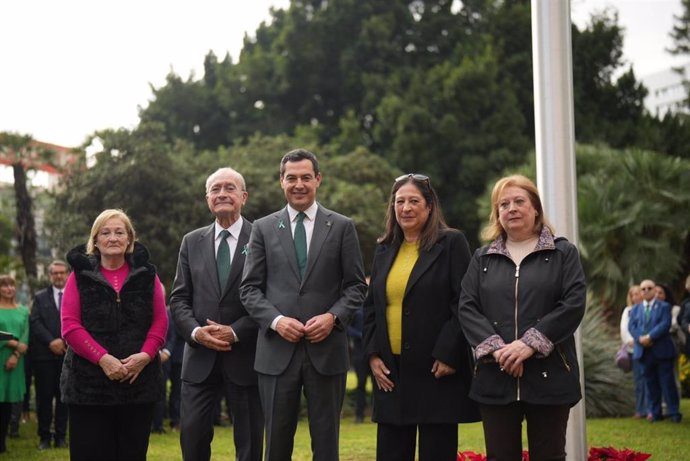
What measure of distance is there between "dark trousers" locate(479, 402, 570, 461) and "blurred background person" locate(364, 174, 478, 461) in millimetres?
362

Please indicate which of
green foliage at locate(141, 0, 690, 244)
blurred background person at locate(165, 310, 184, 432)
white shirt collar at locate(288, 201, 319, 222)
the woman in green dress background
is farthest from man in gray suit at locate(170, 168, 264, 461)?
green foliage at locate(141, 0, 690, 244)

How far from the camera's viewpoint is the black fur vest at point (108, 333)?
6.09 meters

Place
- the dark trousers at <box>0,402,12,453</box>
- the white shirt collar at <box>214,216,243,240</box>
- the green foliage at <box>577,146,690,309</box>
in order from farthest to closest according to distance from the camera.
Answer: the green foliage at <box>577,146,690,309</box>, the dark trousers at <box>0,402,12,453</box>, the white shirt collar at <box>214,216,243,240</box>

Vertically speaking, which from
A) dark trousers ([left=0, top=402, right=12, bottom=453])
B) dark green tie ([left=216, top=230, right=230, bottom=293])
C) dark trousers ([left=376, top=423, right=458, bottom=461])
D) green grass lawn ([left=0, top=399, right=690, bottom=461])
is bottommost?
green grass lawn ([left=0, top=399, right=690, bottom=461])

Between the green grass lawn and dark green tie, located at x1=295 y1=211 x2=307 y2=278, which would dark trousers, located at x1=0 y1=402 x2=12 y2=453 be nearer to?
the green grass lawn

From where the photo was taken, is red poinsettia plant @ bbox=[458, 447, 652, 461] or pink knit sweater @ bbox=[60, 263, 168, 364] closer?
pink knit sweater @ bbox=[60, 263, 168, 364]

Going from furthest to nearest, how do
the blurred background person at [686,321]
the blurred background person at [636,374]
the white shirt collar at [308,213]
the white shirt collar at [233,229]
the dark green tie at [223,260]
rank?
1. the blurred background person at [636,374]
2. the blurred background person at [686,321]
3. the white shirt collar at [233,229]
4. the dark green tie at [223,260]
5. the white shirt collar at [308,213]

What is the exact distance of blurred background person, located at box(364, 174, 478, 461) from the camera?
617cm

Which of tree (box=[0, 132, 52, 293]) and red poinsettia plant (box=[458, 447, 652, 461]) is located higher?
tree (box=[0, 132, 52, 293])

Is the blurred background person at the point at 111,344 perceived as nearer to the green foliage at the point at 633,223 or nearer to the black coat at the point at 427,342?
the black coat at the point at 427,342

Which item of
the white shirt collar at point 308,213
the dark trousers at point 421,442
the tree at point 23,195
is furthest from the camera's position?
the tree at point 23,195

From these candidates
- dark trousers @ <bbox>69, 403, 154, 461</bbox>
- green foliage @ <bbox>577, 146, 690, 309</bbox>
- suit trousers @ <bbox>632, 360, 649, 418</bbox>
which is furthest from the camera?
green foliage @ <bbox>577, 146, 690, 309</bbox>

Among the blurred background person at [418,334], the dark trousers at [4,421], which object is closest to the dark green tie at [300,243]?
the blurred background person at [418,334]

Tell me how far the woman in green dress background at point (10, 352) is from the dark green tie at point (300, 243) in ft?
19.3
